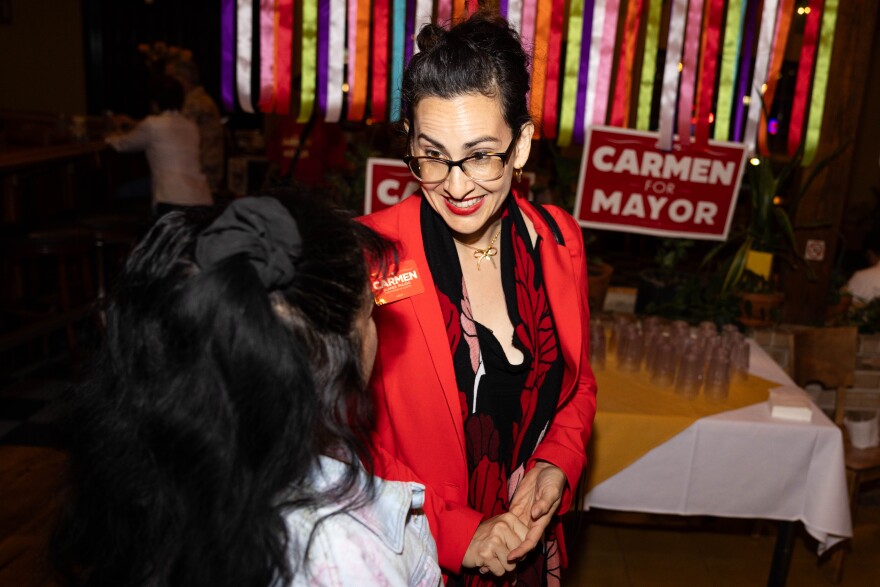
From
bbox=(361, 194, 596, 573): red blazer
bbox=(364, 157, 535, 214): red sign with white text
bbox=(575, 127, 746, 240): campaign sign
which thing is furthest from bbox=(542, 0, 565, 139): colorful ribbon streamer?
bbox=(361, 194, 596, 573): red blazer

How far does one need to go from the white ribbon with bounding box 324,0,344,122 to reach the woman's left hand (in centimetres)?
175

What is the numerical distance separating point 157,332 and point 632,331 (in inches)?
89.9

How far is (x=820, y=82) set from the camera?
3139 millimetres

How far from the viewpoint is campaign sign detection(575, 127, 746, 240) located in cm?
315

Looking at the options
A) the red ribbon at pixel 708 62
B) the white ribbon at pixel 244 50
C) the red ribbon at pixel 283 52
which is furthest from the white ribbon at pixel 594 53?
the white ribbon at pixel 244 50

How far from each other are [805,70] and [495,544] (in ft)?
8.47

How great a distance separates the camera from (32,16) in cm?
982

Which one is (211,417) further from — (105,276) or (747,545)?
(105,276)

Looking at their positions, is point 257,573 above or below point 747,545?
above

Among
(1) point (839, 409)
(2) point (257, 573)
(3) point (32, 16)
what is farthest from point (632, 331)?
(3) point (32, 16)

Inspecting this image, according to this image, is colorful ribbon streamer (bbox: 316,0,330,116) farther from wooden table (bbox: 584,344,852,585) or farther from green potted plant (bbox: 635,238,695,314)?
green potted plant (bbox: 635,238,695,314)

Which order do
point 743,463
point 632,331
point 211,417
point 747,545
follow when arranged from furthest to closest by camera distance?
point 747,545
point 632,331
point 743,463
point 211,417

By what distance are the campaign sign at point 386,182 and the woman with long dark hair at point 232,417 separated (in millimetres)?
2149

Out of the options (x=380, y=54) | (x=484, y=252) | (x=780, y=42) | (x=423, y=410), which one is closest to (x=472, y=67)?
(x=484, y=252)
